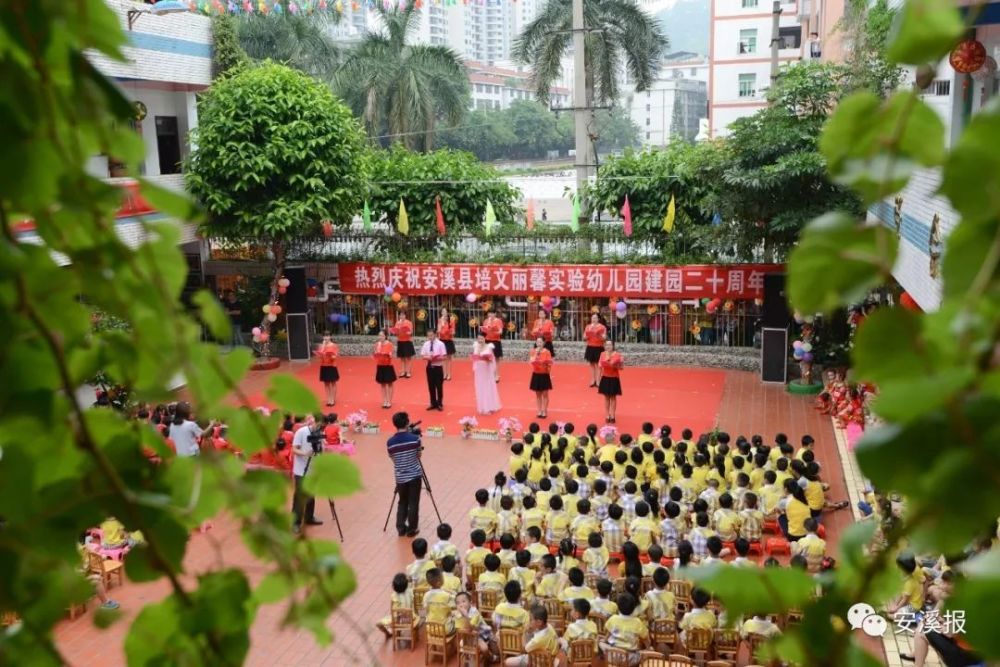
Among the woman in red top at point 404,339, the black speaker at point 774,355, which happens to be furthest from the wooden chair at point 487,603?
the black speaker at point 774,355

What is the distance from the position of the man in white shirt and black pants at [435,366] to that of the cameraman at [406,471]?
144 inches

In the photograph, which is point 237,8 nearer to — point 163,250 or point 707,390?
point 707,390

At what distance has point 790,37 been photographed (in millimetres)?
39781

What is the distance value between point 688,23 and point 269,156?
13996cm

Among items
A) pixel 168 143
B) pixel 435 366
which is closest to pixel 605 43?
pixel 168 143

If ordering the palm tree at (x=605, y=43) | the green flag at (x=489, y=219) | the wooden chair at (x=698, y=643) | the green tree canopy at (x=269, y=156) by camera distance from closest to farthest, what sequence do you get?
the wooden chair at (x=698, y=643)
the green tree canopy at (x=269, y=156)
the green flag at (x=489, y=219)
the palm tree at (x=605, y=43)

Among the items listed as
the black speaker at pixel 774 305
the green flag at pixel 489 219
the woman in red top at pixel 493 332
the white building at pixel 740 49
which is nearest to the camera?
the black speaker at pixel 774 305

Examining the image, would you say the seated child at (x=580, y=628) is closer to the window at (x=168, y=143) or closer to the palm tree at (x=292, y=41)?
the window at (x=168, y=143)

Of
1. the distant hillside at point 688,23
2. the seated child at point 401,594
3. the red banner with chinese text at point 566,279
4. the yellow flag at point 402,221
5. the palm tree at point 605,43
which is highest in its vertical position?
the distant hillside at point 688,23

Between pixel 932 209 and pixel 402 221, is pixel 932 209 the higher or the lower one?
the higher one

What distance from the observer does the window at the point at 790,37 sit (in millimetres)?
38906

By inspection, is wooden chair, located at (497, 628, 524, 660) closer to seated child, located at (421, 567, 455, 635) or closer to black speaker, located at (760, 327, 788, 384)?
seated child, located at (421, 567, 455, 635)

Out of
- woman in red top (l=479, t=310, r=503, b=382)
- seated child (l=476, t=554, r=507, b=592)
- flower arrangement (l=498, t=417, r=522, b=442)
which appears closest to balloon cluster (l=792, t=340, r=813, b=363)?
flower arrangement (l=498, t=417, r=522, b=442)

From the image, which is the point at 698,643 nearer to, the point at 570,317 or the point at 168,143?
the point at 570,317
